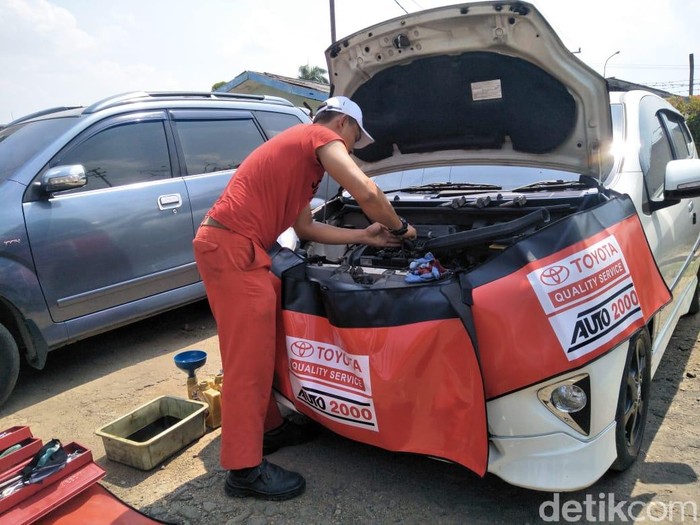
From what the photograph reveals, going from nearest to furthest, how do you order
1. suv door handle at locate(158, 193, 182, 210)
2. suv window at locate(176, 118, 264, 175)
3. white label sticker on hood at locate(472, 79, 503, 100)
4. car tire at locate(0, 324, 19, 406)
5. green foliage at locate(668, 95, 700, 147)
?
white label sticker on hood at locate(472, 79, 503, 100) → car tire at locate(0, 324, 19, 406) → suv door handle at locate(158, 193, 182, 210) → suv window at locate(176, 118, 264, 175) → green foliage at locate(668, 95, 700, 147)

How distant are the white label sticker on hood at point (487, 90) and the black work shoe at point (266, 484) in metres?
2.24

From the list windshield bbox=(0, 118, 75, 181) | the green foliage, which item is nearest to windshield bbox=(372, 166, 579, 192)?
windshield bbox=(0, 118, 75, 181)

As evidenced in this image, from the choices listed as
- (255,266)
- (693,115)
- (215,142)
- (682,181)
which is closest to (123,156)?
(215,142)

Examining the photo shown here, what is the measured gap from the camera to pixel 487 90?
10.1 feet

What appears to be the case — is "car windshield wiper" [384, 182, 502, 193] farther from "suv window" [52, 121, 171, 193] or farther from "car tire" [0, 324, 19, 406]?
"car tire" [0, 324, 19, 406]

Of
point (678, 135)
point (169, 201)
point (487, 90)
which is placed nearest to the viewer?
point (487, 90)

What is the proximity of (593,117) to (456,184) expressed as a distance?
0.87m

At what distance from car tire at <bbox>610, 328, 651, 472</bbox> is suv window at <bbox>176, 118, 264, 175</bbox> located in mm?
3571

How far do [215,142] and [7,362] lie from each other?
95.0 inches

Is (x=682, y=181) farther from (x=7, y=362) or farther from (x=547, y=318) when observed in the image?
(x=7, y=362)

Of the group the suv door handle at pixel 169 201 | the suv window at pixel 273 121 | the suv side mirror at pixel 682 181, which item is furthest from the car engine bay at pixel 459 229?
the suv window at pixel 273 121

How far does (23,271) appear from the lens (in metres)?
3.47

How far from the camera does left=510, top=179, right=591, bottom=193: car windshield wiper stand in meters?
2.83

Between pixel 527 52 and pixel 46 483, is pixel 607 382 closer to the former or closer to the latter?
pixel 527 52
